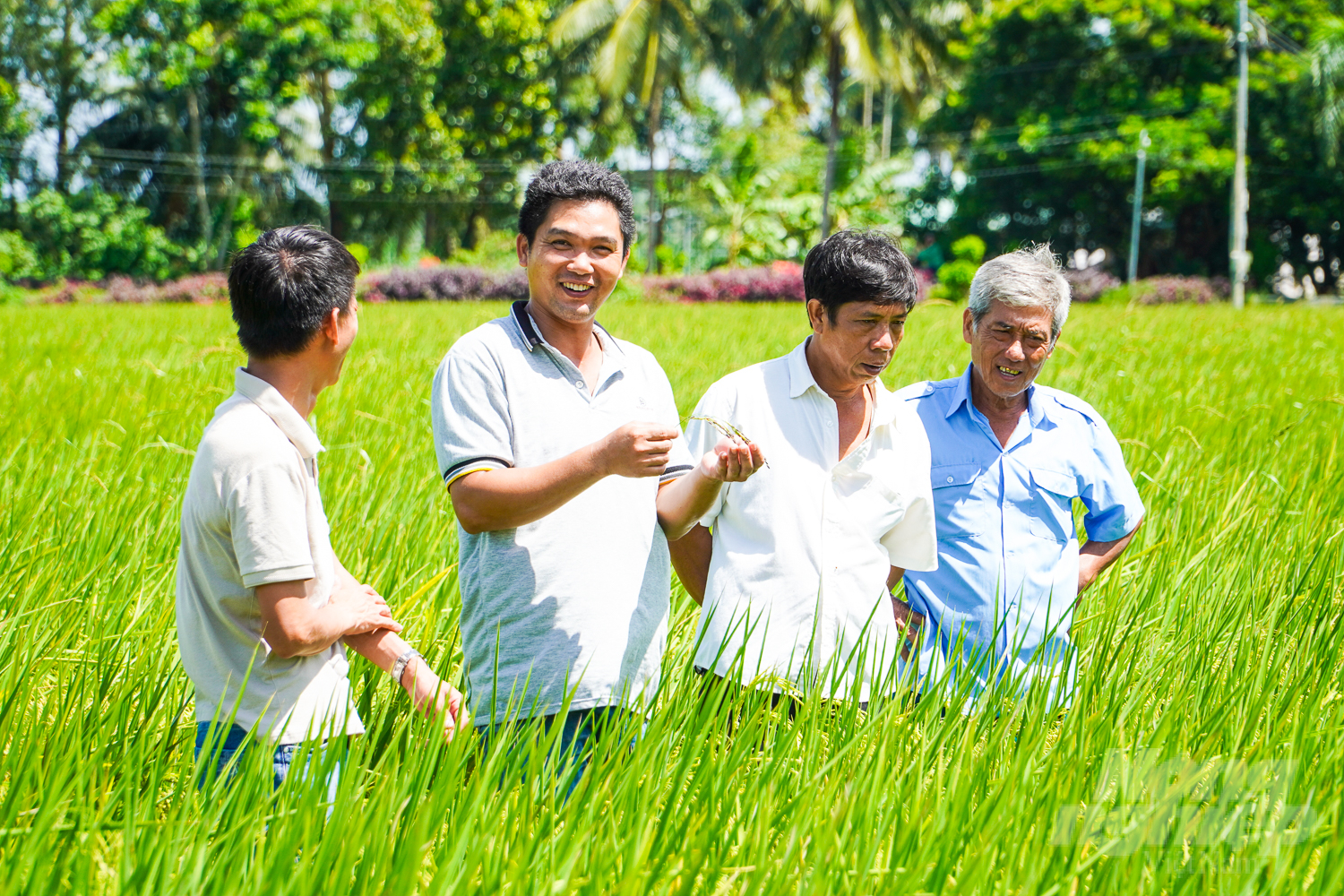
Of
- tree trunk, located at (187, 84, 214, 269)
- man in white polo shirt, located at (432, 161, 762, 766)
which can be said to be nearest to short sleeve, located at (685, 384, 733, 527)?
man in white polo shirt, located at (432, 161, 762, 766)

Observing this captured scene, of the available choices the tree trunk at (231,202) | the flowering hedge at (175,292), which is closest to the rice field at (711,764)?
the flowering hedge at (175,292)

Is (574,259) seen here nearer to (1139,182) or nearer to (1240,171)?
(1240,171)

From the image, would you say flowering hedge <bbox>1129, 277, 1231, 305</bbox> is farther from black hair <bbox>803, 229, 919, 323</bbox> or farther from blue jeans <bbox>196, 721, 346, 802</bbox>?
blue jeans <bbox>196, 721, 346, 802</bbox>

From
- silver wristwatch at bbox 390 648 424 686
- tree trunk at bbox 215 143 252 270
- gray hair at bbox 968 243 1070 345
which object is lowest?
silver wristwatch at bbox 390 648 424 686

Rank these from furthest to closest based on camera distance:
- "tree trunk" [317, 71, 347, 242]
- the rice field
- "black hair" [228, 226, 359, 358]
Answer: "tree trunk" [317, 71, 347, 242]
"black hair" [228, 226, 359, 358]
the rice field

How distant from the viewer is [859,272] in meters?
1.57

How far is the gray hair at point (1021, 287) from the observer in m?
1.80

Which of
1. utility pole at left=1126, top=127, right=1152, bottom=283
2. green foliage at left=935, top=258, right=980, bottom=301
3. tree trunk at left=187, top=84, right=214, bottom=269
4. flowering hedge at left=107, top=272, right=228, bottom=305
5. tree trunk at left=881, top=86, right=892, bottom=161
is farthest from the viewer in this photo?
tree trunk at left=881, top=86, right=892, bottom=161

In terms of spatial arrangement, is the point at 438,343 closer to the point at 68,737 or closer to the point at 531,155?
the point at 68,737

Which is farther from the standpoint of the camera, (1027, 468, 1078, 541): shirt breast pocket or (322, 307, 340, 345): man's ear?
(1027, 468, 1078, 541): shirt breast pocket

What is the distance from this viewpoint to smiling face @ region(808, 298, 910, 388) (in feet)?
5.18

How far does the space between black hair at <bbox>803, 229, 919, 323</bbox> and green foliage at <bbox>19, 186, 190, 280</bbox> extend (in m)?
23.6

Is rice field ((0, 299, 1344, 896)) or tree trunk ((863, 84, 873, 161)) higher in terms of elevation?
tree trunk ((863, 84, 873, 161))

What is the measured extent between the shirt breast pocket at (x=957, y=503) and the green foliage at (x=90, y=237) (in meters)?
23.6
